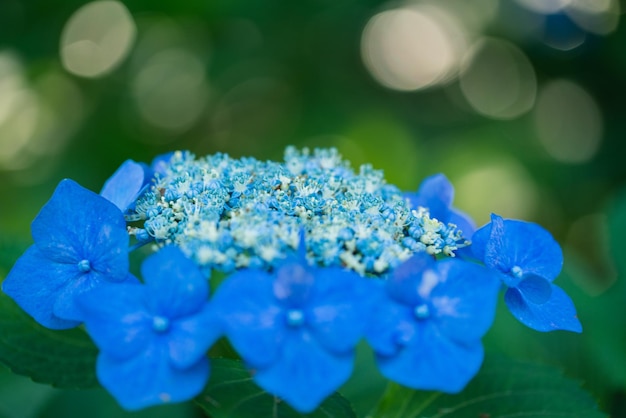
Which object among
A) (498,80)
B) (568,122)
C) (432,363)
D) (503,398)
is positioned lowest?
(568,122)

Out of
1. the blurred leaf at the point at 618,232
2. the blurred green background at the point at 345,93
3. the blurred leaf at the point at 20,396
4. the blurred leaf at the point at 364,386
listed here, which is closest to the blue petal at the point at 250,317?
the blurred leaf at the point at 364,386

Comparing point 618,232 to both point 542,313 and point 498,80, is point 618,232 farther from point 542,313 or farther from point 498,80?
point 498,80

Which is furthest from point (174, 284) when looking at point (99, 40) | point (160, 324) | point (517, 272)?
point (99, 40)

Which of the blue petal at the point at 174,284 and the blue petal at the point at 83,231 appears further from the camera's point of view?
the blue petal at the point at 83,231

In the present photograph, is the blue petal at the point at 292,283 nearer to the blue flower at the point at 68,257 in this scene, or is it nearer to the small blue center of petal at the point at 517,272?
the blue flower at the point at 68,257

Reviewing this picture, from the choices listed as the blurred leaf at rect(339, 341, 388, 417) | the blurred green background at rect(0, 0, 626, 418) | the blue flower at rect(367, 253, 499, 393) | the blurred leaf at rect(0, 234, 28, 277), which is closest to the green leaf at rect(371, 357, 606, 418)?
the blurred leaf at rect(339, 341, 388, 417)

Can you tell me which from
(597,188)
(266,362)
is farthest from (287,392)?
(597,188)
